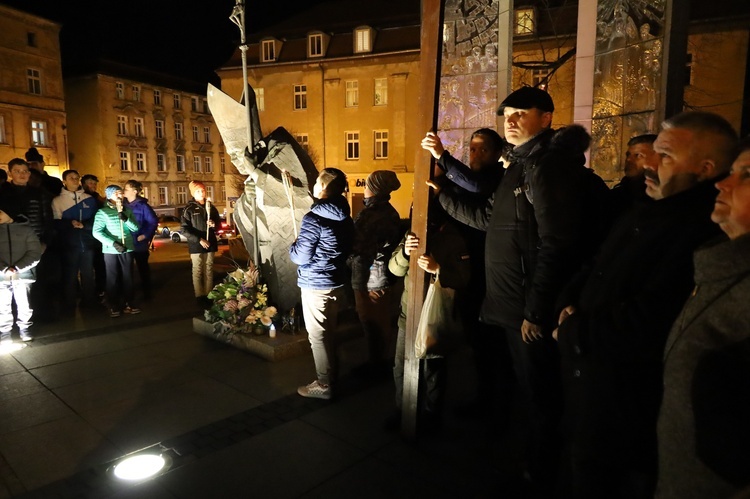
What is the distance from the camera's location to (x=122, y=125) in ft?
125

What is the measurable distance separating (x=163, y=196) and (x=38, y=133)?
11748 millimetres

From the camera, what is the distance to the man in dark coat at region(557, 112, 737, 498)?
186 cm

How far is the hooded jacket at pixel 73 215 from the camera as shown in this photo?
703 cm

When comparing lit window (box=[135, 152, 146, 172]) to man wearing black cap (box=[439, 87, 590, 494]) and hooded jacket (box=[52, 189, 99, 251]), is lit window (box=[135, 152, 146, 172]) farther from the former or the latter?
man wearing black cap (box=[439, 87, 590, 494])

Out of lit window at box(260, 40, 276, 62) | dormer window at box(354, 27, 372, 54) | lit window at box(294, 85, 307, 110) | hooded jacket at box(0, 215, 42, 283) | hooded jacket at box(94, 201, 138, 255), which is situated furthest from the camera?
lit window at box(260, 40, 276, 62)

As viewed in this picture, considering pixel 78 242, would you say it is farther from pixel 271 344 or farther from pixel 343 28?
pixel 343 28

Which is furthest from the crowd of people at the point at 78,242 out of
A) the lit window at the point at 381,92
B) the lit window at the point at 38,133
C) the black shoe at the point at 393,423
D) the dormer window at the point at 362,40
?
the lit window at the point at 38,133

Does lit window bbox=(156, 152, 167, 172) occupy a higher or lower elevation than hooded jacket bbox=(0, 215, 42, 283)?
higher

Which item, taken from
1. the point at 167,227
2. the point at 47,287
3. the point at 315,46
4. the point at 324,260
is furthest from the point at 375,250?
the point at 315,46

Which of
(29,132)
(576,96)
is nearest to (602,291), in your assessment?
(576,96)

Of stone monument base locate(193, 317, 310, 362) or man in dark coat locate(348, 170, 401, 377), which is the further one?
stone monument base locate(193, 317, 310, 362)

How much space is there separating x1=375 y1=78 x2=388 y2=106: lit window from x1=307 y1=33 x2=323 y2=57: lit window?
12.5 feet

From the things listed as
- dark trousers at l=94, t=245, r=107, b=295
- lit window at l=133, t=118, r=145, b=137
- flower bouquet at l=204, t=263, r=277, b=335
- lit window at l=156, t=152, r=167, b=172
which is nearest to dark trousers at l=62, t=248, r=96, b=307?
dark trousers at l=94, t=245, r=107, b=295

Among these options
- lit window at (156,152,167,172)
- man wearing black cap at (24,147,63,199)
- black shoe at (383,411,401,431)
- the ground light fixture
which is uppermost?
lit window at (156,152,167,172)
